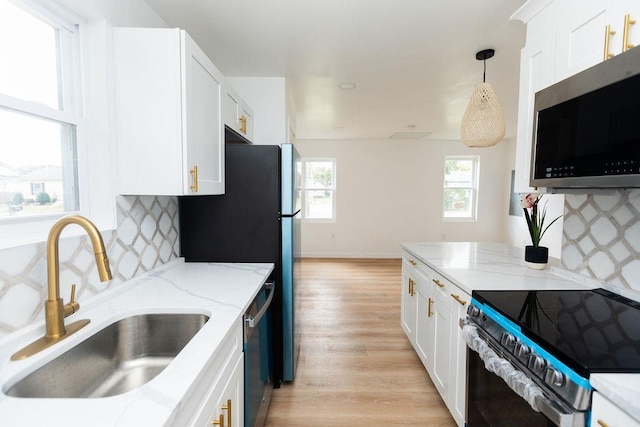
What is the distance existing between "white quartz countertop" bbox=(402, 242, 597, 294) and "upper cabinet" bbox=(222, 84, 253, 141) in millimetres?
1612

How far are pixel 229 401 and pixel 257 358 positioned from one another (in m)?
0.50

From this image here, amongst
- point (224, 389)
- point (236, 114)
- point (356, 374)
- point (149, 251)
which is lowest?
point (356, 374)

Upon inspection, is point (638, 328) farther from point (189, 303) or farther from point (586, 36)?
point (189, 303)

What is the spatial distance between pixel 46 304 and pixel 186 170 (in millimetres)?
685

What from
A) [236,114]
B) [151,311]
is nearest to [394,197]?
[236,114]

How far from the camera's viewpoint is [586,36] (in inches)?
50.7

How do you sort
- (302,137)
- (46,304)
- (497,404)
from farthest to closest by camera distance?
(302,137)
(497,404)
(46,304)

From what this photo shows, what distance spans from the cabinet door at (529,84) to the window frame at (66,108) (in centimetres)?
208

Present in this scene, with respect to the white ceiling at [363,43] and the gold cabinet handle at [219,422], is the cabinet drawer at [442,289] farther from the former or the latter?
the white ceiling at [363,43]

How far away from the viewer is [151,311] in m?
1.24


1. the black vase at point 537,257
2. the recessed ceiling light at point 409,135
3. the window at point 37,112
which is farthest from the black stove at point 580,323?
the recessed ceiling light at point 409,135

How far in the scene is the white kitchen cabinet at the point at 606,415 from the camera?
76 centimetres

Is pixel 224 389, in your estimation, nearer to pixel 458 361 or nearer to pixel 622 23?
pixel 458 361

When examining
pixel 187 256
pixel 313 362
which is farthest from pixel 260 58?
pixel 313 362
